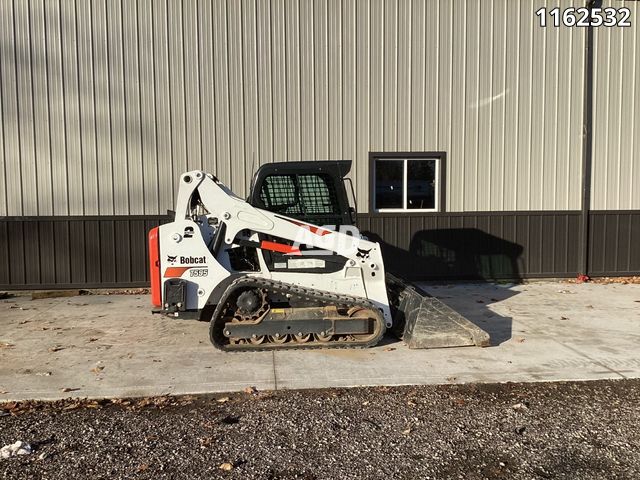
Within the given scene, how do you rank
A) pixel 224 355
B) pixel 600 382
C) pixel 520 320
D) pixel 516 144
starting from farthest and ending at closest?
pixel 516 144 → pixel 520 320 → pixel 224 355 → pixel 600 382

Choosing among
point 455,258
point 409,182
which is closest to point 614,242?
point 455,258

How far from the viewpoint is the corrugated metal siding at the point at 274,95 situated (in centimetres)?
991

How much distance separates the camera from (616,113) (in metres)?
11.0

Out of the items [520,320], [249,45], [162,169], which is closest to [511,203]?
[520,320]

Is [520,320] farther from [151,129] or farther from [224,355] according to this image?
[151,129]

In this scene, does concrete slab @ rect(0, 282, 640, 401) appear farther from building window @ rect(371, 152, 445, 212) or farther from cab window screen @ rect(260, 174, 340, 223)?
building window @ rect(371, 152, 445, 212)

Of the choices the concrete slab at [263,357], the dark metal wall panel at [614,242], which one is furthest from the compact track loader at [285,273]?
the dark metal wall panel at [614,242]

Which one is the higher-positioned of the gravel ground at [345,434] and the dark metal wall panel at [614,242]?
the dark metal wall panel at [614,242]

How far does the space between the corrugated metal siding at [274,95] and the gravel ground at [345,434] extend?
622 cm

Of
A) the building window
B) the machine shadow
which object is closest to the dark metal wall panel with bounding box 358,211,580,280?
the machine shadow

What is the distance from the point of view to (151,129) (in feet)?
33.2

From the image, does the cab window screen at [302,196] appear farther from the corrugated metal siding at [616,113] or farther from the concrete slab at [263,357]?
the corrugated metal siding at [616,113]

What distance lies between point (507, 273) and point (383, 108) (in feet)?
13.3

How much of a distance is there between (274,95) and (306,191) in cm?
438
